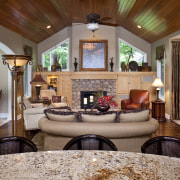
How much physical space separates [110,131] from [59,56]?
6.46m

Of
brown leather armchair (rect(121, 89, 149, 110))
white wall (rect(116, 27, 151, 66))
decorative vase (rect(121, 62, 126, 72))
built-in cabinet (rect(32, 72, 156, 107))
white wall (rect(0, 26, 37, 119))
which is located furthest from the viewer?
white wall (rect(116, 27, 151, 66))

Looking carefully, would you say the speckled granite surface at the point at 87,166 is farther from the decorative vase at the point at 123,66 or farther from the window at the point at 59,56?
the window at the point at 59,56

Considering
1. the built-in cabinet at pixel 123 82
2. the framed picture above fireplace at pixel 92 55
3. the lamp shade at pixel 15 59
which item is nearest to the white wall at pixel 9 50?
the built-in cabinet at pixel 123 82

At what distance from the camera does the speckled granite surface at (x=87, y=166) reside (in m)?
1.20

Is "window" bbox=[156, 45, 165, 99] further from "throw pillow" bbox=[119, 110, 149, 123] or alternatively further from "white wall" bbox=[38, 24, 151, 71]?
"throw pillow" bbox=[119, 110, 149, 123]

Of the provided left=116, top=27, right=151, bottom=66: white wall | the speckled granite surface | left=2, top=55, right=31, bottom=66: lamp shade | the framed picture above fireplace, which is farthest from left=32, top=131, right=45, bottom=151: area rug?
left=116, top=27, right=151, bottom=66: white wall

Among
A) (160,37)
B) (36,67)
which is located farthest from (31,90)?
(160,37)

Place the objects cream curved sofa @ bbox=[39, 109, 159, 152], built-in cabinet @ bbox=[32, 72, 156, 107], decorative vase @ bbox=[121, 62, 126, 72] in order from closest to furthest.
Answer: cream curved sofa @ bbox=[39, 109, 159, 152] → built-in cabinet @ bbox=[32, 72, 156, 107] → decorative vase @ bbox=[121, 62, 126, 72]

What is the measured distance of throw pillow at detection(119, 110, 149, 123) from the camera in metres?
3.58

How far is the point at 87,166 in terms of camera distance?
52.2 inches

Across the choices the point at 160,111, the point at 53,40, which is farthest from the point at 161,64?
the point at 53,40

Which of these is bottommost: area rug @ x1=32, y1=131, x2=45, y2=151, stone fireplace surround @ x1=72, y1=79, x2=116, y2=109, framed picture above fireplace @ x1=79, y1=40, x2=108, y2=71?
area rug @ x1=32, y1=131, x2=45, y2=151

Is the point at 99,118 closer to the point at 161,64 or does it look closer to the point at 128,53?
the point at 161,64

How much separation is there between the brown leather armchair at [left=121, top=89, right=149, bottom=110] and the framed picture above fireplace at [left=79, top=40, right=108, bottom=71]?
1.70 m
